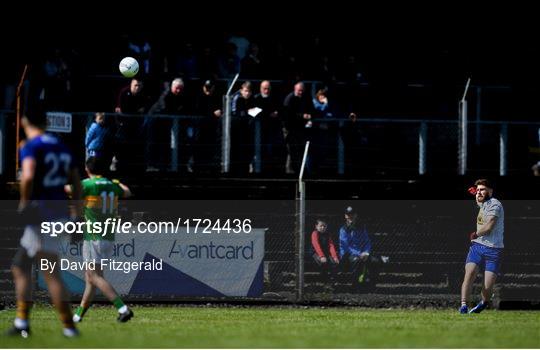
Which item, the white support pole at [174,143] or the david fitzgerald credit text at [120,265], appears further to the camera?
the white support pole at [174,143]

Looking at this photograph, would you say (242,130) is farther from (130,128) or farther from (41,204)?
(41,204)

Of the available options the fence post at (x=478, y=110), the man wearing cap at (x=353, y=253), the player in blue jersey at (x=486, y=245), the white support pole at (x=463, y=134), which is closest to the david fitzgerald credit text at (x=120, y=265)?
the man wearing cap at (x=353, y=253)

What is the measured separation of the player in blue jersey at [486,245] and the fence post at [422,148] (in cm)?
351

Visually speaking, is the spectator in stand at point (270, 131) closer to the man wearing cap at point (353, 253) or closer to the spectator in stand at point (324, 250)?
the spectator in stand at point (324, 250)

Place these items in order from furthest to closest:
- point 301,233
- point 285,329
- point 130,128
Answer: point 130,128 → point 301,233 → point 285,329

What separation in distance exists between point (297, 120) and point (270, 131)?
495mm

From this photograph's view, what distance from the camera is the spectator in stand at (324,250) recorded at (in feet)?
65.3

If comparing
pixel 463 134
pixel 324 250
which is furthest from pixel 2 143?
pixel 463 134

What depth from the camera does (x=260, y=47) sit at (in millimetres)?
22766

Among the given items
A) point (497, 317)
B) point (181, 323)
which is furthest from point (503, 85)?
point (181, 323)

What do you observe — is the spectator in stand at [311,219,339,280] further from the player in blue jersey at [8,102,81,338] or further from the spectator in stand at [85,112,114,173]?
the player in blue jersey at [8,102,81,338]

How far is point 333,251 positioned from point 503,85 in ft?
18.5

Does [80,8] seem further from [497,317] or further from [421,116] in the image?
Result: [497,317]

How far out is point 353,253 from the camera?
2012 cm
